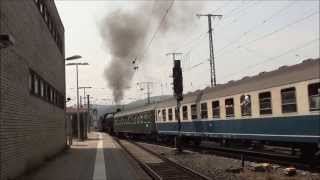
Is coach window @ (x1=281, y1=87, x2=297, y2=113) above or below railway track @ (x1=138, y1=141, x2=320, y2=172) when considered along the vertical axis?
above

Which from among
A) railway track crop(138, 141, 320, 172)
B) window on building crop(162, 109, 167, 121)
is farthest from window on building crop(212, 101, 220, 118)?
window on building crop(162, 109, 167, 121)

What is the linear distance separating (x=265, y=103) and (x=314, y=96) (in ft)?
10.8

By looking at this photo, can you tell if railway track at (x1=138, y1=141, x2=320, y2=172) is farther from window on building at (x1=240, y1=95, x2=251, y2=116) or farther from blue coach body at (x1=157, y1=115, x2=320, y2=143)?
window on building at (x1=240, y1=95, x2=251, y2=116)

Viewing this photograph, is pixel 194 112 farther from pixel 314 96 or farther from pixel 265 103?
pixel 314 96

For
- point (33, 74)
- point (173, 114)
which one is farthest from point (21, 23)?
point (173, 114)

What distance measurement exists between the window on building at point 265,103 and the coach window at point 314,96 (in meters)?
2.68

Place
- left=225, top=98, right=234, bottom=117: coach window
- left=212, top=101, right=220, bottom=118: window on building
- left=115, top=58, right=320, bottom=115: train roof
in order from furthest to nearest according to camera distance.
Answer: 1. left=212, top=101, right=220, bottom=118: window on building
2. left=225, top=98, right=234, bottom=117: coach window
3. left=115, top=58, right=320, bottom=115: train roof

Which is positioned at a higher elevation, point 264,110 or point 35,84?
point 35,84

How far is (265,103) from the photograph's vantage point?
18844mm

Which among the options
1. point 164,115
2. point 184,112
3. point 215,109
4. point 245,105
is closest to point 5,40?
point 245,105

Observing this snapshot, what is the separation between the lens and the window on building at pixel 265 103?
18.5 m

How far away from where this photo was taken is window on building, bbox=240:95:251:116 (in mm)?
20141

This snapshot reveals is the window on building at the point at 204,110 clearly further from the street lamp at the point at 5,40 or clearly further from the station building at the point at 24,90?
the street lamp at the point at 5,40

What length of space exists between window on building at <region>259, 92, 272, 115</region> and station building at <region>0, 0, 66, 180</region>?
7678 mm
